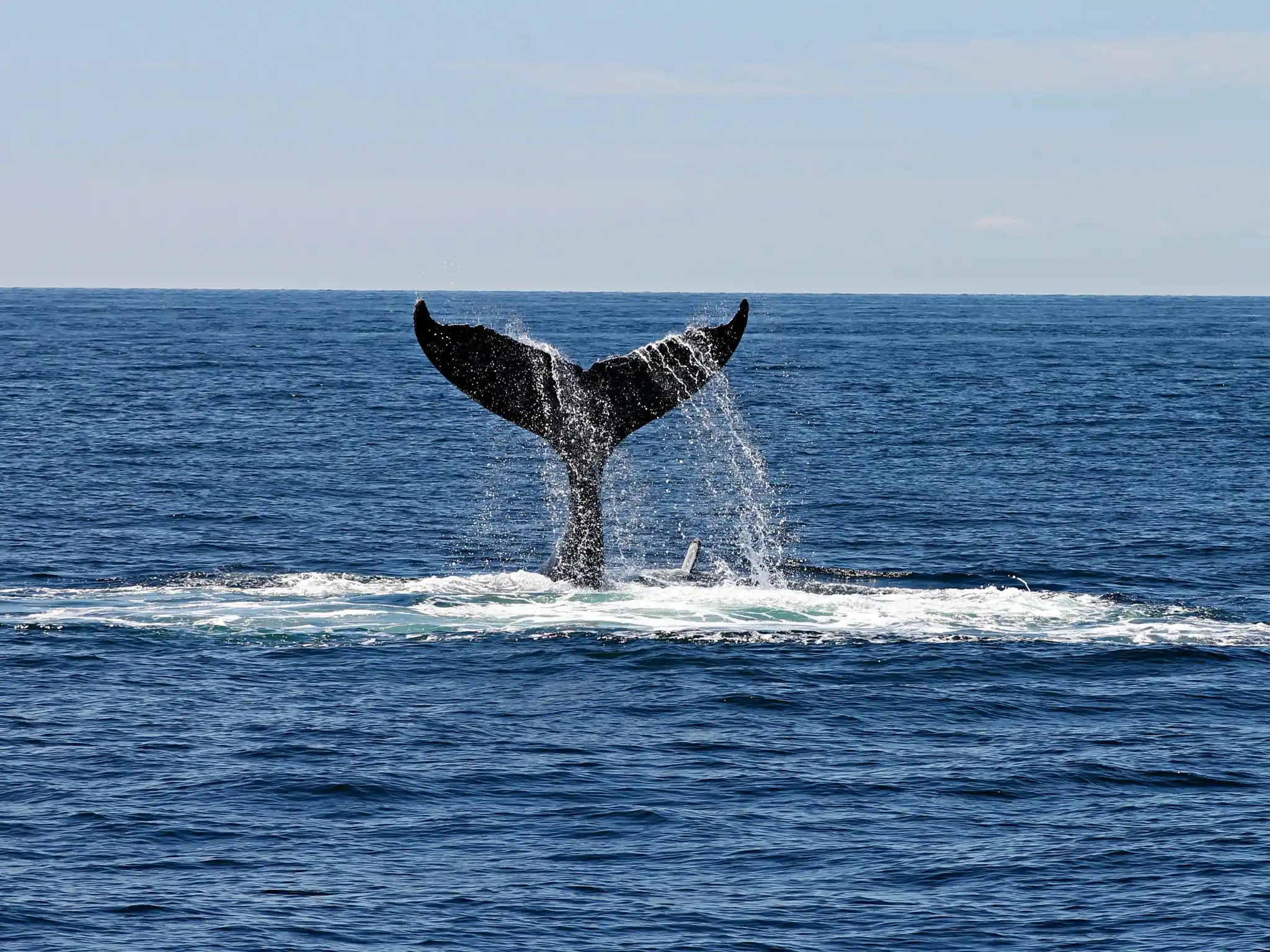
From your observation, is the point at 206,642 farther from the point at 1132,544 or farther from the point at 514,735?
the point at 1132,544

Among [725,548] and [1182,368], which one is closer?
[725,548]

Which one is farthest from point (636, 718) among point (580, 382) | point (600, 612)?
point (580, 382)

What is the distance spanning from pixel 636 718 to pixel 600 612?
12.8 feet

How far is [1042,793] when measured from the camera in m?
15.1

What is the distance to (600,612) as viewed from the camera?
2109 cm

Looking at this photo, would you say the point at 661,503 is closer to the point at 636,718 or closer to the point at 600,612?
the point at 600,612

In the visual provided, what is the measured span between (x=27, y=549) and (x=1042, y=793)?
57.5 feet

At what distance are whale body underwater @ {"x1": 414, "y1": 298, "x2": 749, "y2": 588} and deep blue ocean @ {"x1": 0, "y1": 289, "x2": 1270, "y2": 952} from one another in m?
0.53

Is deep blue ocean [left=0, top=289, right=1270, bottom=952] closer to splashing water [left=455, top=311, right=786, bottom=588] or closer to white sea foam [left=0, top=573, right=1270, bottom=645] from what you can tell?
white sea foam [left=0, top=573, right=1270, bottom=645]

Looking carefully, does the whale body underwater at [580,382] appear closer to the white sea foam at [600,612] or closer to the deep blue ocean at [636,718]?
the deep blue ocean at [636,718]

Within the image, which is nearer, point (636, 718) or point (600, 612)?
point (636, 718)

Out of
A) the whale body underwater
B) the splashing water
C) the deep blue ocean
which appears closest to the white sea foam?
the deep blue ocean

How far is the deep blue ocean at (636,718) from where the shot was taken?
1271 centimetres

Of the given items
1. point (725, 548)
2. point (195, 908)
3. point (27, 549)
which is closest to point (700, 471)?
point (725, 548)
